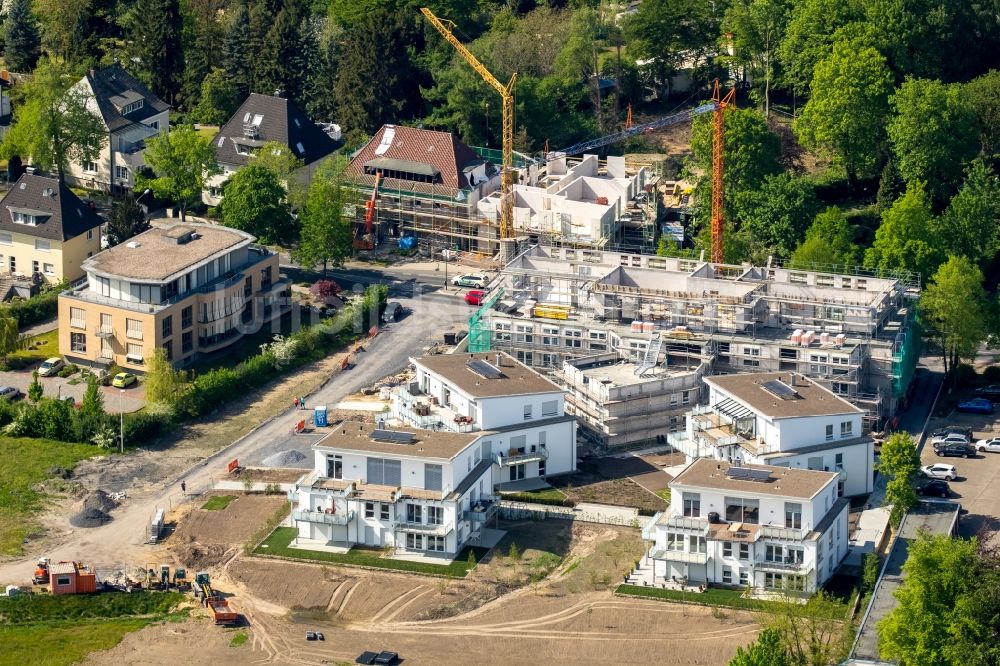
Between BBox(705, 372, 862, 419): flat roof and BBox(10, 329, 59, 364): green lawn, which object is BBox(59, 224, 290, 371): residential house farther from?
BBox(705, 372, 862, 419): flat roof

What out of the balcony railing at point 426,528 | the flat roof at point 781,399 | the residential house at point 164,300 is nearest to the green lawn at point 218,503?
the balcony railing at point 426,528

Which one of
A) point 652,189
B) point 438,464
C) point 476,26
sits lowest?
point 438,464

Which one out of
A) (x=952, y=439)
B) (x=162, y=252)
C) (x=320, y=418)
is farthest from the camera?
(x=162, y=252)

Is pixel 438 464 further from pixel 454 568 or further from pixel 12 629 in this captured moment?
pixel 12 629

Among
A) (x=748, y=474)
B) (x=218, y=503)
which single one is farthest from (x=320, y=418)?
(x=748, y=474)

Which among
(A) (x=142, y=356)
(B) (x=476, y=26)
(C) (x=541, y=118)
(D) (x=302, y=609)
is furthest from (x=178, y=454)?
(B) (x=476, y=26)

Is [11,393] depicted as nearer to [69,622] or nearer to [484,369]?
[69,622]
